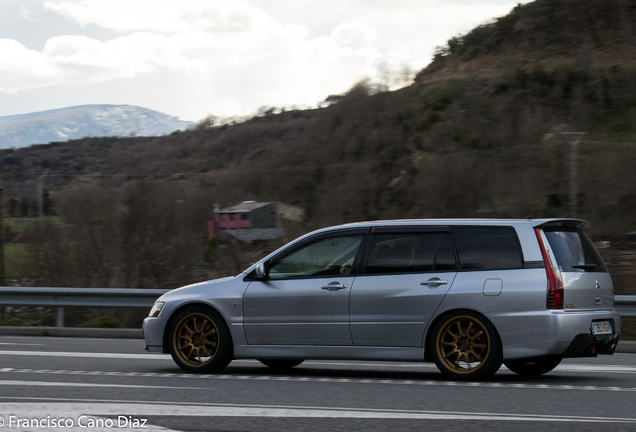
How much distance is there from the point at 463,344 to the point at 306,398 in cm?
174

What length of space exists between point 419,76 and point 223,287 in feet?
251

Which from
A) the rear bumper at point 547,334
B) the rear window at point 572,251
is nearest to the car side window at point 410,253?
the rear bumper at point 547,334

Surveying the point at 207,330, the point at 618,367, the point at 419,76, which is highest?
the point at 419,76

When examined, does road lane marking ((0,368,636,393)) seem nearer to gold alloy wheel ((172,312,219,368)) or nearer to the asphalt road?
the asphalt road

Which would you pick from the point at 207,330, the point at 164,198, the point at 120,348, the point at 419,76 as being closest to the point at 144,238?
the point at 164,198

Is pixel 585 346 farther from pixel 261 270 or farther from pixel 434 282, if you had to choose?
pixel 261 270

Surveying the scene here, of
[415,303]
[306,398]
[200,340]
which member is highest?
[415,303]

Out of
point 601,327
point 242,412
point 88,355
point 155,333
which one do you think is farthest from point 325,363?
point 242,412

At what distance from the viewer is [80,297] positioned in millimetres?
13328

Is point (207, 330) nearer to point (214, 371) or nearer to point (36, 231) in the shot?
point (214, 371)

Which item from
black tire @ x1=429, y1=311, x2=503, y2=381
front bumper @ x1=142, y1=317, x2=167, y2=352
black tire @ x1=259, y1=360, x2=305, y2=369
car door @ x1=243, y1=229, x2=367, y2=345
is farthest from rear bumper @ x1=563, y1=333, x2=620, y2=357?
front bumper @ x1=142, y1=317, x2=167, y2=352

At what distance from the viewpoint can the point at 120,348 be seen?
34.0 feet

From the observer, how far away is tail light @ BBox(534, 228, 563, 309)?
6781 mm

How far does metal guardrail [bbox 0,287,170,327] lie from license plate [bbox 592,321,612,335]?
7.67 metres
